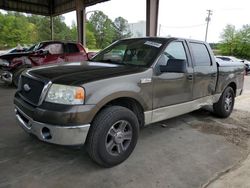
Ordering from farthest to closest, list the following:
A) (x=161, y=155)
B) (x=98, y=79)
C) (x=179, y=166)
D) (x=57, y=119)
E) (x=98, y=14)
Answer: (x=98, y=14) → (x=161, y=155) → (x=179, y=166) → (x=98, y=79) → (x=57, y=119)

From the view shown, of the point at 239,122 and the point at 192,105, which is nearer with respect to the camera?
the point at 192,105

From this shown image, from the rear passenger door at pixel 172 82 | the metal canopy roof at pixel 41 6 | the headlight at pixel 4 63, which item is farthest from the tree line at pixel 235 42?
the rear passenger door at pixel 172 82

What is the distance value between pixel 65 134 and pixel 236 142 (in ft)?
9.63

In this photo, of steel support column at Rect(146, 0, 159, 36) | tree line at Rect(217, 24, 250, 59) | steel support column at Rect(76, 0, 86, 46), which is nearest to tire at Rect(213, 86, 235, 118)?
steel support column at Rect(146, 0, 159, 36)

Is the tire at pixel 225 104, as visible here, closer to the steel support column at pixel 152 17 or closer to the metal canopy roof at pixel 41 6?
the steel support column at pixel 152 17

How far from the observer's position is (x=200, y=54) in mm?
4547

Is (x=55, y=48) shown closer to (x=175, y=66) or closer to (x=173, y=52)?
(x=173, y=52)

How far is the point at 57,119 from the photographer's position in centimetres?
265

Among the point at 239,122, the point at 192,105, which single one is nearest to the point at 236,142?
the point at 192,105

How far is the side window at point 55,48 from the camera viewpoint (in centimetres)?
915

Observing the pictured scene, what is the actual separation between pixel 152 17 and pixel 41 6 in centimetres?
1442

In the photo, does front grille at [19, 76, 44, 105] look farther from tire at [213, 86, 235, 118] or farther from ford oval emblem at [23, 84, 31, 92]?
tire at [213, 86, 235, 118]

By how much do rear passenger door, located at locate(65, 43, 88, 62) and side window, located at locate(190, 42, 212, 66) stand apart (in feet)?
18.0

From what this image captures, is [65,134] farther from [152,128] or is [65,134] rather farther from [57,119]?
[152,128]
